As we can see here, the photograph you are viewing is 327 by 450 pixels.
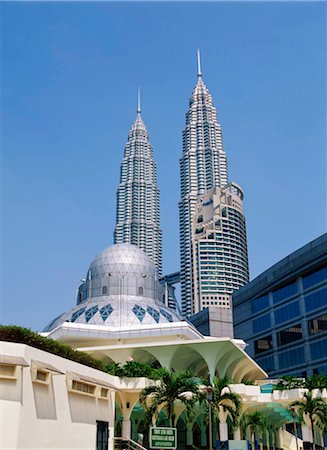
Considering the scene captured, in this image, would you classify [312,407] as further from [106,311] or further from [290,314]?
[290,314]

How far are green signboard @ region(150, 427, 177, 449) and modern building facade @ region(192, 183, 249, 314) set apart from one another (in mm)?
130898

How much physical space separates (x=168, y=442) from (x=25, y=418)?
590cm

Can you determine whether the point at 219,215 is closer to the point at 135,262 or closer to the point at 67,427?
the point at 135,262

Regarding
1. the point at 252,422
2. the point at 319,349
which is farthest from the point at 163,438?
the point at 319,349

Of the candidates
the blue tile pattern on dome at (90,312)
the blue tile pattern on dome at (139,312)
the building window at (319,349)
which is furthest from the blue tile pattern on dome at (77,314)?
the building window at (319,349)

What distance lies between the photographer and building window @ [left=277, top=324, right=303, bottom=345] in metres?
80.3

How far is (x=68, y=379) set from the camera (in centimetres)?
2580

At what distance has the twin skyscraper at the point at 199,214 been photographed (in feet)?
499

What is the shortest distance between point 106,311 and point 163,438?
37531mm

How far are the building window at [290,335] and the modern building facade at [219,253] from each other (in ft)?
214

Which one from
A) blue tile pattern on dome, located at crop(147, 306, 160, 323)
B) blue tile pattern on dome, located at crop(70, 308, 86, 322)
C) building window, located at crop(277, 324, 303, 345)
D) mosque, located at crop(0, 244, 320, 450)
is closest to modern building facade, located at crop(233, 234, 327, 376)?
building window, located at crop(277, 324, 303, 345)

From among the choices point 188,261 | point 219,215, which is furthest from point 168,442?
point 188,261

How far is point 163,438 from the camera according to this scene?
2067cm

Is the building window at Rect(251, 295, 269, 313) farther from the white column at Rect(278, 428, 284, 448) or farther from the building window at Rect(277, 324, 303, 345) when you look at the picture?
the white column at Rect(278, 428, 284, 448)
